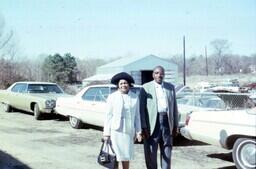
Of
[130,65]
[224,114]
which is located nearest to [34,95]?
[224,114]

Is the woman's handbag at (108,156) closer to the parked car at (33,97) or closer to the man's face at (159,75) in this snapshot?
the man's face at (159,75)

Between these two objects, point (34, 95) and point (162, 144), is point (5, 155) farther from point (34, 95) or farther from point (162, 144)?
point (34, 95)

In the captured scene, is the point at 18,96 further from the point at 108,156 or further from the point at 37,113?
the point at 108,156

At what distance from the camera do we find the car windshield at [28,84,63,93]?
16173 mm

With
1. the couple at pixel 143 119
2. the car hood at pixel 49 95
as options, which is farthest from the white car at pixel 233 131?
the car hood at pixel 49 95

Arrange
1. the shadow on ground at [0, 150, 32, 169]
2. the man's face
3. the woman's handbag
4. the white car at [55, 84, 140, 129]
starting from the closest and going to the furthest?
the woman's handbag → the man's face → the shadow on ground at [0, 150, 32, 169] → the white car at [55, 84, 140, 129]

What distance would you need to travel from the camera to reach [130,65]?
196 feet

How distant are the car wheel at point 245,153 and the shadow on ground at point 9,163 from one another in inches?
135

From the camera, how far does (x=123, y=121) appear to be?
5.81m

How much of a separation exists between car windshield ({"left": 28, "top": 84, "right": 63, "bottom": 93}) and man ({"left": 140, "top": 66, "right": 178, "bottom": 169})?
33.8ft

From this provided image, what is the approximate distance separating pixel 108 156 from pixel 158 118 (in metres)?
0.91

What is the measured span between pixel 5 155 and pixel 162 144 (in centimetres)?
366

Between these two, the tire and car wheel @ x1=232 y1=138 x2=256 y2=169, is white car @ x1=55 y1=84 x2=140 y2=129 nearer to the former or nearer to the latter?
the tire

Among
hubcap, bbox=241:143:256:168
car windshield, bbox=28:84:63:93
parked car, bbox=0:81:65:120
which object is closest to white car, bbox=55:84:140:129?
parked car, bbox=0:81:65:120
